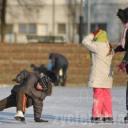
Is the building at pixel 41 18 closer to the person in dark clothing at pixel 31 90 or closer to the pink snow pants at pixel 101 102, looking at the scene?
the pink snow pants at pixel 101 102

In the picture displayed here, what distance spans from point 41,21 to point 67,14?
1841mm

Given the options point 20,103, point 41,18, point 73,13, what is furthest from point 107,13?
point 20,103

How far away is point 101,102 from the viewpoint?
1429 cm

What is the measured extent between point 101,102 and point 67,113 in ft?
6.65

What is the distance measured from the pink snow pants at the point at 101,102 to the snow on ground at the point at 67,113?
0.24 metres

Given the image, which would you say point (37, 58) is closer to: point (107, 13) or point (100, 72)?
point (100, 72)

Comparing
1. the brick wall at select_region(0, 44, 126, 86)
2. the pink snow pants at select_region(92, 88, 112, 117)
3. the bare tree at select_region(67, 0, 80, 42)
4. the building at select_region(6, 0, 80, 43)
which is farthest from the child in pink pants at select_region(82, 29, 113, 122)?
the building at select_region(6, 0, 80, 43)

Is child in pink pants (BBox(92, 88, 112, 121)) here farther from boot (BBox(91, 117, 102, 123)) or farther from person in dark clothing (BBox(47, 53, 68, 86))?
person in dark clothing (BBox(47, 53, 68, 86))

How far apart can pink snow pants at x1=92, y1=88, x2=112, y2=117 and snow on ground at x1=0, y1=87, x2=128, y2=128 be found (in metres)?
0.24

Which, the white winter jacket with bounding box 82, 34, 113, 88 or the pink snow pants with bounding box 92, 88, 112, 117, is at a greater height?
the white winter jacket with bounding box 82, 34, 113, 88

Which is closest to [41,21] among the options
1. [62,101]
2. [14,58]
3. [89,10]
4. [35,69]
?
[89,10]

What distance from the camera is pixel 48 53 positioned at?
102 ft

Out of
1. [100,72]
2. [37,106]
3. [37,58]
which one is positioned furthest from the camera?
[37,58]

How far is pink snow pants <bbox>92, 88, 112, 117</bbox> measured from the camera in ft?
46.8
